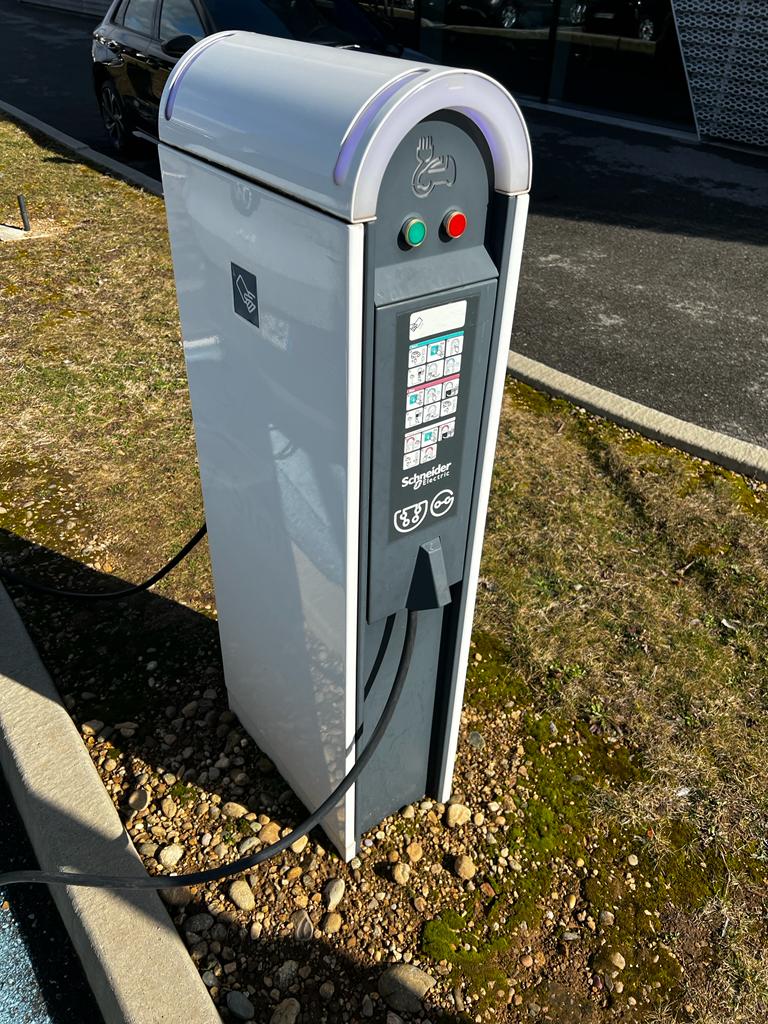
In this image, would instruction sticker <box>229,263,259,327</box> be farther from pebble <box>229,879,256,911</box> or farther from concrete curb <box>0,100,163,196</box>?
concrete curb <box>0,100,163,196</box>

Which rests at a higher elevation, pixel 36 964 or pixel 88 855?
pixel 88 855

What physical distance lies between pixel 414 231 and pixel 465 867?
5.72ft

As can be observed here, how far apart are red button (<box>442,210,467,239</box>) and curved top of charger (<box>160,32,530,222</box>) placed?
0.11m

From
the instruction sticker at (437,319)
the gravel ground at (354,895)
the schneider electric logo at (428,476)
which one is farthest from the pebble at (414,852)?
the instruction sticker at (437,319)

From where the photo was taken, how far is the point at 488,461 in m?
1.86

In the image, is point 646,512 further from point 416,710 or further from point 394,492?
point 394,492

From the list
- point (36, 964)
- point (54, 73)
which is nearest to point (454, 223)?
point (36, 964)

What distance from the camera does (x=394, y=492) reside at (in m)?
1.68

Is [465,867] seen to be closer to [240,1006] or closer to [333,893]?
[333,893]

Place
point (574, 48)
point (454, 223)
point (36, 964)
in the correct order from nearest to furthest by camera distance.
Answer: point (454, 223)
point (36, 964)
point (574, 48)

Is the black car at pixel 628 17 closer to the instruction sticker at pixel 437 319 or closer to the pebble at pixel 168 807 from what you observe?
the instruction sticker at pixel 437 319

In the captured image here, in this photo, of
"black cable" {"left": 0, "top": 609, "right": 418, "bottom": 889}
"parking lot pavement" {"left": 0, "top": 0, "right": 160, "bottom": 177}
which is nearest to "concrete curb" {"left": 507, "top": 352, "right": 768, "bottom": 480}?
"black cable" {"left": 0, "top": 609, "right": 418, "bottom": 889}

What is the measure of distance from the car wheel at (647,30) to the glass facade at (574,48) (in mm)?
11

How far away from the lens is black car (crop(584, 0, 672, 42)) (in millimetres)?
9992
